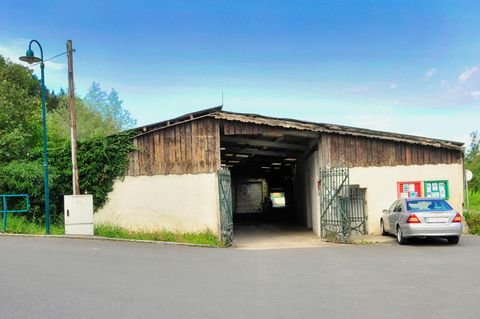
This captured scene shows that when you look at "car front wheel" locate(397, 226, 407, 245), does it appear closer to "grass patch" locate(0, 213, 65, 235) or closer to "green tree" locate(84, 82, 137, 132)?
"grass patch" locate(0, 213, 65, 235)

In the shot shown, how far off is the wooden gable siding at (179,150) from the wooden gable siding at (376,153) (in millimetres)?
4432

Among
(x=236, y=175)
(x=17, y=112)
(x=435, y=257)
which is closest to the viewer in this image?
(x=435, y=257)

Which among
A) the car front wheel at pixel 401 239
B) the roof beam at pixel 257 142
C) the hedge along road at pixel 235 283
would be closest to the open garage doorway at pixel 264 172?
the roof beam at pixel 257 142

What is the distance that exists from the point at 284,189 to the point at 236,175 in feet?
21.3

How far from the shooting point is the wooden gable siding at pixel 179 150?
17031mm

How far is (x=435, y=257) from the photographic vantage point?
11.2 meters

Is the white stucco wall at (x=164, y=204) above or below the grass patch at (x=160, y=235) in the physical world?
above

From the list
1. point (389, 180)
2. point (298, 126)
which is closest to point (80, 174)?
point (298, 126)

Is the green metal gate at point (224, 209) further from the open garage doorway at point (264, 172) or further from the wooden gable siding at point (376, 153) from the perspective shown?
the wooden gable siding at point (376, 153)

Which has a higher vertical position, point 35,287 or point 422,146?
point 422,146

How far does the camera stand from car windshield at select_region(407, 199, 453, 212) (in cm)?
1399

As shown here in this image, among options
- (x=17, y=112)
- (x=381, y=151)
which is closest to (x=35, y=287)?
(x=381, y=151)

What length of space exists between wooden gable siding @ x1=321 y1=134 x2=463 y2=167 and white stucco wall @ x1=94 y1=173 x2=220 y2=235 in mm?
4757

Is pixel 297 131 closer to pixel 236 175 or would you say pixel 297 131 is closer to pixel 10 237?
pixel 10 237
